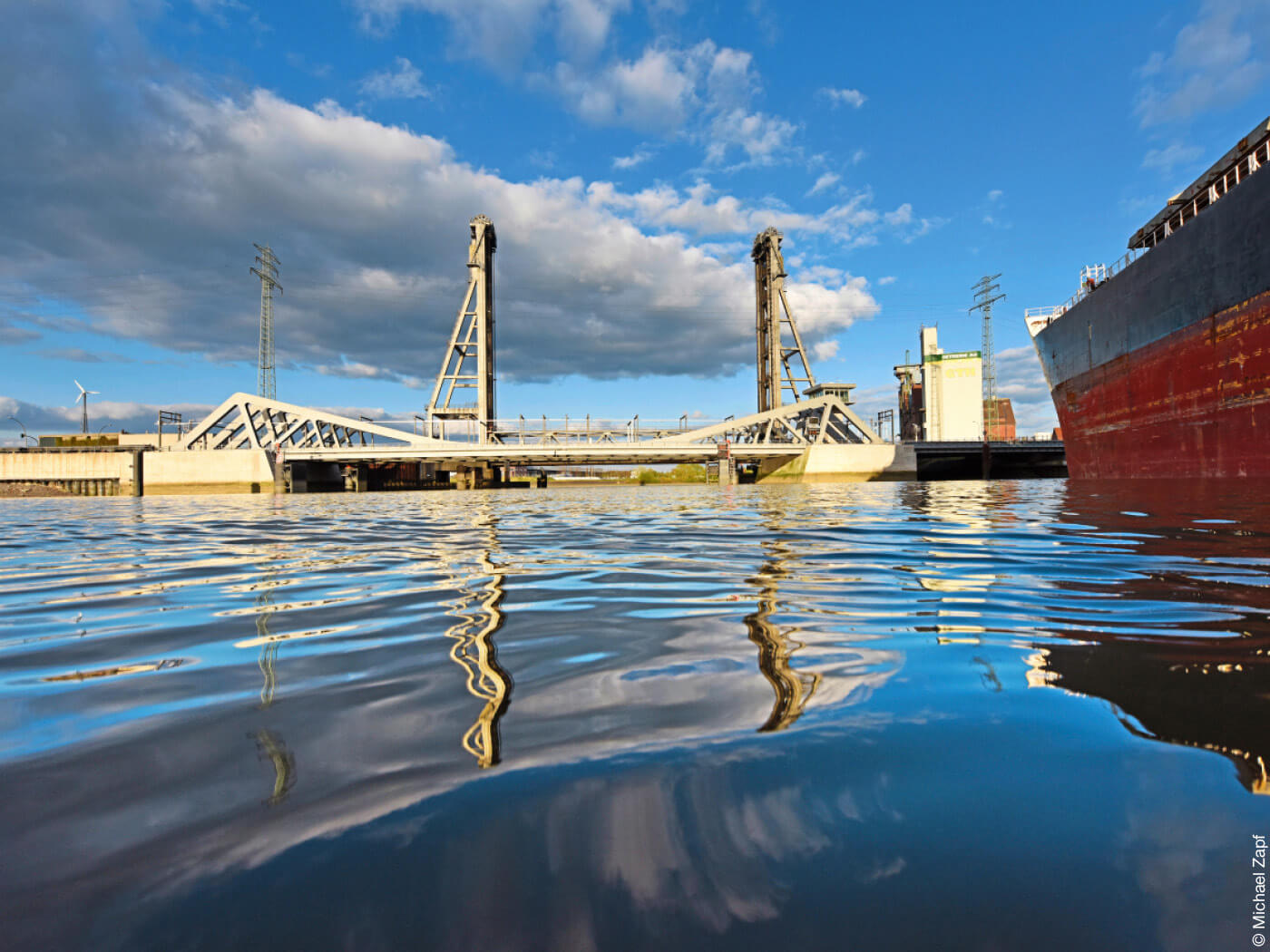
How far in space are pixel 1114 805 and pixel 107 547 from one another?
32.1 ft

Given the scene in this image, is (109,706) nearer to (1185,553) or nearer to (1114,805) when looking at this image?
(1114,805)

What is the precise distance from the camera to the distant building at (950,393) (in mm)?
66750

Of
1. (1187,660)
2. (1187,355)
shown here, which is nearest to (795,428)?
(1187,355)

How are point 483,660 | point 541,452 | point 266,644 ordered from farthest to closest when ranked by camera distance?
point 541,452
point 266,644
point 483,660

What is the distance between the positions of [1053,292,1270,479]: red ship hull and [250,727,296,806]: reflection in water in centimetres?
1675

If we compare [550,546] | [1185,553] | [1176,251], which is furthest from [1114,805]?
[1176,251]

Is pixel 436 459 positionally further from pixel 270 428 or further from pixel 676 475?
pixel 676 475

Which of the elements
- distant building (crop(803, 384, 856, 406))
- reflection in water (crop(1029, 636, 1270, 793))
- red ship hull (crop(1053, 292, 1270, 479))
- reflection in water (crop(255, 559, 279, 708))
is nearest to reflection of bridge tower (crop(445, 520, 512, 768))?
reflection in water (crop(255, 559, 279, 708))

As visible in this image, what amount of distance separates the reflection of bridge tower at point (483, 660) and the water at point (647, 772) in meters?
0.02

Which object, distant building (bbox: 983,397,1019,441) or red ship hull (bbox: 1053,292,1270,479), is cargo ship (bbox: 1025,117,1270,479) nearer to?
red ship hull (bbox: 1053,292,1270,479)

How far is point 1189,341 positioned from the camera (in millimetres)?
14844

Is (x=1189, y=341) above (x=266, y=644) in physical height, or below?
above

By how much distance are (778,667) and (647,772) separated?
0.96 metres

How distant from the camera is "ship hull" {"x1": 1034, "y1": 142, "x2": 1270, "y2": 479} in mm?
12703
